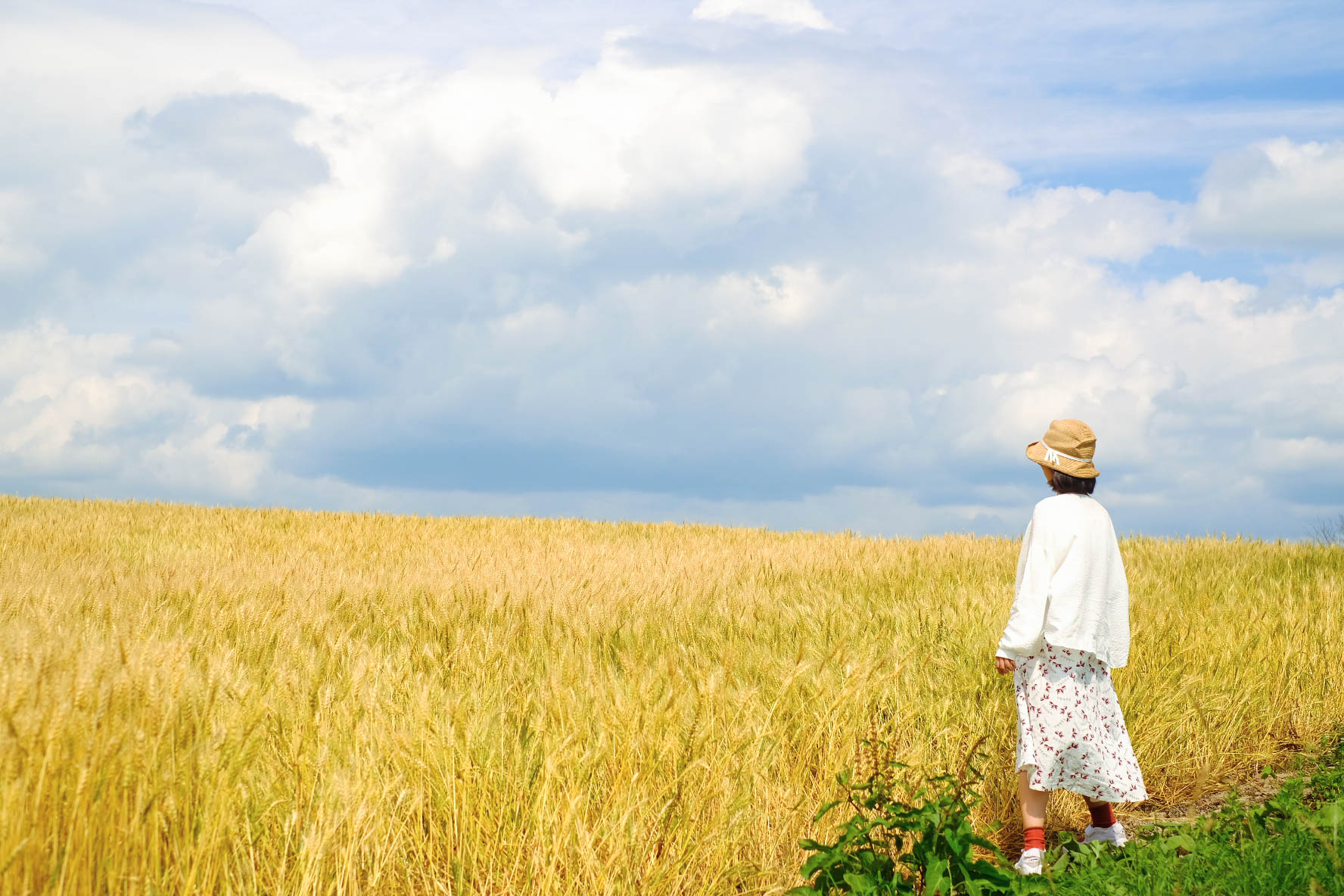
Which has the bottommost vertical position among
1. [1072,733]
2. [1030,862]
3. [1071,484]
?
[1030,862]

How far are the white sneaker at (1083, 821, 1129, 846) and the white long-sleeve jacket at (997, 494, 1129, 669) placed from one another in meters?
0.75

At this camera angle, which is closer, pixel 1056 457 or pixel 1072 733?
pixel 1072 733

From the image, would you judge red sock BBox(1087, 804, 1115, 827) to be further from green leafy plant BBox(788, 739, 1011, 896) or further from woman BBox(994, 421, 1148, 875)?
green leafy plant BBox(788, 739, 1011, 896)

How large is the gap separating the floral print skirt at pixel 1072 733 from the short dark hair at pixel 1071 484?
0.71 metres

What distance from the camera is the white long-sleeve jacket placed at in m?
3.96

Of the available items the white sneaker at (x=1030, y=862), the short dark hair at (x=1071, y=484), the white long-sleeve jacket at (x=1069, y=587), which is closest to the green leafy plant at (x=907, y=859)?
the white sneaker at (x=1030, y=862)

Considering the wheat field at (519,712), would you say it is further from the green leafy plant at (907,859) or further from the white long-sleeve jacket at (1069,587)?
the white long-sleeve jacket at (1069,587)

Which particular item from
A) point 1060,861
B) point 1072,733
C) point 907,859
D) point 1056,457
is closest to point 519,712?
point 907,859

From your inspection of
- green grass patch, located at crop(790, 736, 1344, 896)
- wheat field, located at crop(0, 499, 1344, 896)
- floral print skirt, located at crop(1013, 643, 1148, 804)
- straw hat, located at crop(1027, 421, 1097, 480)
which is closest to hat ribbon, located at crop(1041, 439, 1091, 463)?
straw hat, located at crop(1027, 421, 1097, 480)

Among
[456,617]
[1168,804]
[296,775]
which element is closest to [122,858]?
[296,775]

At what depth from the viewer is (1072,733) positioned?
156 inches

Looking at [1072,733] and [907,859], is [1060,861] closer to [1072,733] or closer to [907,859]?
[1072,733]

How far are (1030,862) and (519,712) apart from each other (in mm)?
2196

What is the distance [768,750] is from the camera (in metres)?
3.81
